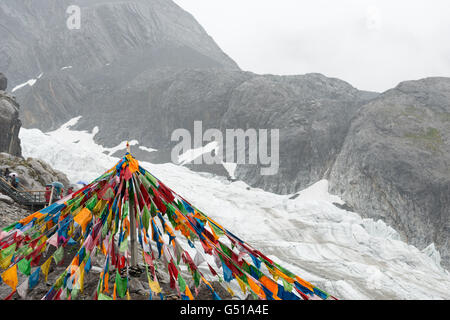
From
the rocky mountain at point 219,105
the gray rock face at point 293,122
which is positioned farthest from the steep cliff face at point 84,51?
the gray rock face at point 293,122

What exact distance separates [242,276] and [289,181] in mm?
65000

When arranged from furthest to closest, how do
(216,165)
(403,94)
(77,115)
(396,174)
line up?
(77,115) < (216,165) < (403,94) < (396,174)

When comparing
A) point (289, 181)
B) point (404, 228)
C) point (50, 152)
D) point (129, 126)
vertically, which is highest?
point (129, 126)

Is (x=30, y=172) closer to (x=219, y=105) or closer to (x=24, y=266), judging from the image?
(x=24, y=266)

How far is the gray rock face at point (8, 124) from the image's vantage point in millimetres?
33625

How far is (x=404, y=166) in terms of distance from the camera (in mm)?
56250

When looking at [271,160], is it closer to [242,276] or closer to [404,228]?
[404,228]

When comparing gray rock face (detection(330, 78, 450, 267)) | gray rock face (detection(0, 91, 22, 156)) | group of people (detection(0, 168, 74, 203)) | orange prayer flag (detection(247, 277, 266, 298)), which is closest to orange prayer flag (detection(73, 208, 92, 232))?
orange prayer flag (detection(247, 277, 266, 298))

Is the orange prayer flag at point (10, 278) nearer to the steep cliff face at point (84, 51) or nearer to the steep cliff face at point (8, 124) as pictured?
the steep cliff face at point (8, 124)

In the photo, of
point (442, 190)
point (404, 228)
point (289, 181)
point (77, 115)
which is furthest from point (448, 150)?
point (77, 115)

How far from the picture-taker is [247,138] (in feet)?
277

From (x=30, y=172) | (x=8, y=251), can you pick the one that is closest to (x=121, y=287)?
(x=8, y=251)

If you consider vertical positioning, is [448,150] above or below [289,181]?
above

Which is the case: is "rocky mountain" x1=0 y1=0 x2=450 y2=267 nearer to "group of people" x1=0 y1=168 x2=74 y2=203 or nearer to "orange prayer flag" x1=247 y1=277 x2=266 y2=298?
"group of people" x1=0 y1=168 x2=74 y2=203
